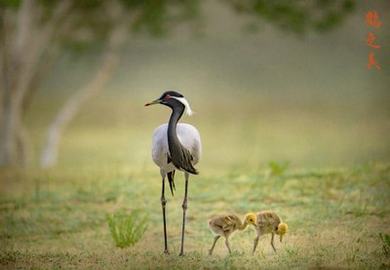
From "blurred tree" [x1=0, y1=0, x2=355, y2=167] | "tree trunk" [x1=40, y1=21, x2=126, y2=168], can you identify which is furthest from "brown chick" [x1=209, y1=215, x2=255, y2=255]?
"tree trunk" [x1=40, y1=21, x2=126, y2=168]

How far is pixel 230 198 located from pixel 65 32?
3.86 meters

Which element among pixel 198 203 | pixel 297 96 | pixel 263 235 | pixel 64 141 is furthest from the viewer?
pixel 64 141

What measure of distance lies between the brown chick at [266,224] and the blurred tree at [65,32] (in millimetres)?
2711

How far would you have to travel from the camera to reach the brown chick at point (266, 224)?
9.30 ft

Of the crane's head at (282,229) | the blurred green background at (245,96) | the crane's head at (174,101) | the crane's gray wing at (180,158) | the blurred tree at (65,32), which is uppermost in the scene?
the blurred tree at (65,32)

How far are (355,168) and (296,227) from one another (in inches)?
34.8

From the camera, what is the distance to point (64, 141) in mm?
6742

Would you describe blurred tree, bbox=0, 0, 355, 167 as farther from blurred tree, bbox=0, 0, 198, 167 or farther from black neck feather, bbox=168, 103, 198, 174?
black neck feather, bbox=168, 103, 198, 174

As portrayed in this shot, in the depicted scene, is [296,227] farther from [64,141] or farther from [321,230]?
[64,141]

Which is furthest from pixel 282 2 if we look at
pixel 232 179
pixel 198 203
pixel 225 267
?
pixel 225 267

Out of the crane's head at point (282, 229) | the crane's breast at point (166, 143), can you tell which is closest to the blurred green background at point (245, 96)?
the crane's head at point (282, 229)

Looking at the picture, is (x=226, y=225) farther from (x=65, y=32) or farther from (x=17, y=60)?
(x=65, y=32)

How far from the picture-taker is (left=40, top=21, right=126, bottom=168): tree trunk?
259 inches

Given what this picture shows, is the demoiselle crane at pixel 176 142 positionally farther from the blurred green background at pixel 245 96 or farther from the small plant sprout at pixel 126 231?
the blurred green background at pixel 245 96
